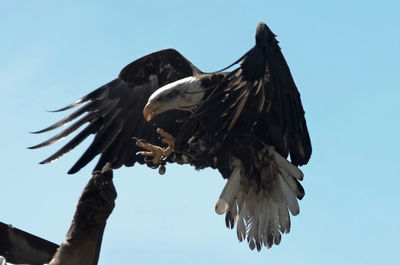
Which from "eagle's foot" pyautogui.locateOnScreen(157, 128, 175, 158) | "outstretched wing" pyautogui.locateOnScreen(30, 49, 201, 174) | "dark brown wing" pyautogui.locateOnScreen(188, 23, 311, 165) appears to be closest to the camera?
"dark brown wing" pyautogui.locateOnScreen(188, 23, 311, 165)

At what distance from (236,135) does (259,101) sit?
56 cm

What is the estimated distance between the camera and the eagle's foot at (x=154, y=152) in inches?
396

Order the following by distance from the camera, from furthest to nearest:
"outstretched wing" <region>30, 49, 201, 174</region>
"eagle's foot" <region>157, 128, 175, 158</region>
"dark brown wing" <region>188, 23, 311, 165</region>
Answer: "outstretched wing" <region>30, 49, 201, 174</region> → "eagle's foot" <region>157, 128, 175, 158</region> → "dark brown wing" <region>188, 23, 311, 165</region>

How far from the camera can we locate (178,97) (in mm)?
9898

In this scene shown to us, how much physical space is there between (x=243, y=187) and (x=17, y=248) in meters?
3.69

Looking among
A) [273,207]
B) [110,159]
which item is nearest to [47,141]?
[110,159]

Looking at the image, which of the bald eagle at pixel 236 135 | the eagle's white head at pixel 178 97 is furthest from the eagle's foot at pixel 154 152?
the eagle's white head at pixel 178 97

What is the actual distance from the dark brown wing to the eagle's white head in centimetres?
21

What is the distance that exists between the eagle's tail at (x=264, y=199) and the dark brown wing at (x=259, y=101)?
0.32 metres

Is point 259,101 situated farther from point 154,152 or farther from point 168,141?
point 154,152

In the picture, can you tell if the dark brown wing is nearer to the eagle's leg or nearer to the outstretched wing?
the eagle's leg

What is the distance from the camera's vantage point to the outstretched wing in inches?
423

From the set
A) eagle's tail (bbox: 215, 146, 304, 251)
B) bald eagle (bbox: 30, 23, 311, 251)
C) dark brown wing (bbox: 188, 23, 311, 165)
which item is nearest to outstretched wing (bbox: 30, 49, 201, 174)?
bald eagle (bbox: 30, 23, 311, 251)

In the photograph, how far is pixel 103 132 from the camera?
11102mm
